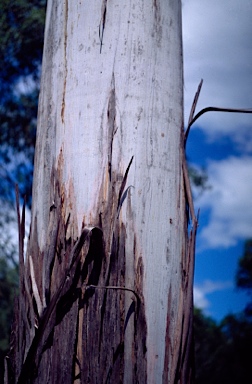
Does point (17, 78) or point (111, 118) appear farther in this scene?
point (17, 78)

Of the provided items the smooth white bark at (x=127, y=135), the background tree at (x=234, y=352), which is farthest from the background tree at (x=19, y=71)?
the background tree at (x=234, y=352)

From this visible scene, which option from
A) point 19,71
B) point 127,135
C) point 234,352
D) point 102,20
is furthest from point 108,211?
point 234,352

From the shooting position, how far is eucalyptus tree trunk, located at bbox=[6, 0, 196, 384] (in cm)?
69

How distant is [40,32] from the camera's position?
4.55m

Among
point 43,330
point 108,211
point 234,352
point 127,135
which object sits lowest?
point 43,330

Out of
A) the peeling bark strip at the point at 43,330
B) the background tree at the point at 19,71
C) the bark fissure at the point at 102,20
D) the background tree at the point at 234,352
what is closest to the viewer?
the peeling bark strip at the point at 43,330

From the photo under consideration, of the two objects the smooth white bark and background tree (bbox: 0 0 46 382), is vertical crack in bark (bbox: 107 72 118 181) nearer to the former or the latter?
the smooth white bark

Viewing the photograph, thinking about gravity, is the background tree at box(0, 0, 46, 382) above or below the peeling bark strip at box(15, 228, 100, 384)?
above

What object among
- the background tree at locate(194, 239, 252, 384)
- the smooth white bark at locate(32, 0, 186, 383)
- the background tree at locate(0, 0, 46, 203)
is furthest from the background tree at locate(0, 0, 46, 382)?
the background tree at locate(194, 239, 252, 384)

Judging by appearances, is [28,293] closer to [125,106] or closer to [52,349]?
[52,349]

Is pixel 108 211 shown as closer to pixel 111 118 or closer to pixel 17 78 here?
pixel 111 118

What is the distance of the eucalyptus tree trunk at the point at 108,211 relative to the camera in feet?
2.25

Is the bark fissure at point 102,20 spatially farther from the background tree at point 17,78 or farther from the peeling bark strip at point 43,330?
the background tree at point 17,78

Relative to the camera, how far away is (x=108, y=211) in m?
0.74
